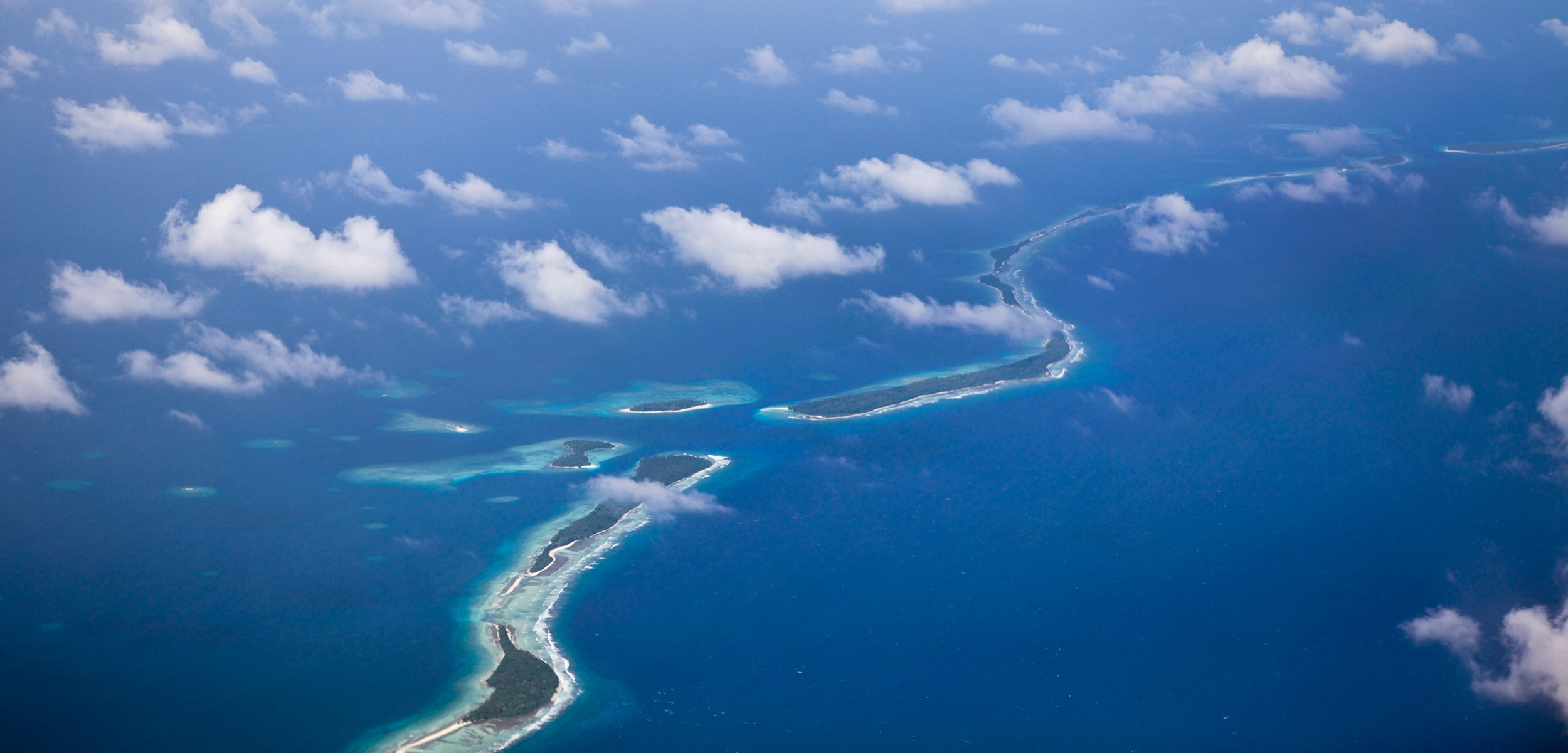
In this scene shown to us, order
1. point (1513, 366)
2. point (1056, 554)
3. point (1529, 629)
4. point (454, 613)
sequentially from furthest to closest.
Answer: point (1513, 366) < point (1056, 554) < point (454, 613) < point (1529, 629)

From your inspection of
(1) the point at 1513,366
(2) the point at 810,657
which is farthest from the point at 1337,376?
(2) the point at 810,657

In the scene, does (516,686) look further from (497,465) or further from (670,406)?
(670,406)

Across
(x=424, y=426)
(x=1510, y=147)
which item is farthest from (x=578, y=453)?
(x=1510, y=147)

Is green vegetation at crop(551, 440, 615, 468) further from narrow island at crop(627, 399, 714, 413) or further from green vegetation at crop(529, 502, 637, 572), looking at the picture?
narrow island at crop(627, 399, 714, 413)

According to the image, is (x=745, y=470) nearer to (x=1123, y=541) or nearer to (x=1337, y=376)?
(x=1123, y=541)

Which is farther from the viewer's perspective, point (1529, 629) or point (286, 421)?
point (286, 421)

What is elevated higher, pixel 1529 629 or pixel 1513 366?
pixel 1513 366

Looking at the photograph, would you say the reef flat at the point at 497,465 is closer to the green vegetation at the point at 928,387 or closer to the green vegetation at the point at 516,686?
the green vegetation at the point at 928,387

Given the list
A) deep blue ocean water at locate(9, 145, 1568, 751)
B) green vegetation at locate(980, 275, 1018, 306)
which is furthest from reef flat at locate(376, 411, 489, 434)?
green vegetation at locate(980, 275, 1018, 306)
